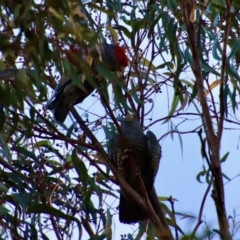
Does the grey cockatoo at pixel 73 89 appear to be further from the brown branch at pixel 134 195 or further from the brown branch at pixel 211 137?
the brown branch at pixel 211 137

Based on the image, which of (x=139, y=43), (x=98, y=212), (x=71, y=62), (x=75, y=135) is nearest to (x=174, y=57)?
(x=139, y=43)

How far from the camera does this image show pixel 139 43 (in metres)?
2.79

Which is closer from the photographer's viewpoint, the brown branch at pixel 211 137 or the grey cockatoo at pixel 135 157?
the brown branch at pixel 211 137

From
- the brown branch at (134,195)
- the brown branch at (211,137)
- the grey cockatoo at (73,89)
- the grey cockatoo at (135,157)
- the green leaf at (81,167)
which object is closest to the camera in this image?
the brown branch at (211,137)

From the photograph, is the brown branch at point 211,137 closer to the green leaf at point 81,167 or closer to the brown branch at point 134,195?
the brown branch at point 134,195

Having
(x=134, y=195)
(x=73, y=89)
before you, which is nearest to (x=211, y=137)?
(x=134, y=195)

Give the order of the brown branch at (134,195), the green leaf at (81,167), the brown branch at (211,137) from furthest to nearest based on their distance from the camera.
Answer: the green leaf at (81,167) < the brown branch at (134,195) < the brown branch at (211,137)

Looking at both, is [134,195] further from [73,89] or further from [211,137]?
[73,89]

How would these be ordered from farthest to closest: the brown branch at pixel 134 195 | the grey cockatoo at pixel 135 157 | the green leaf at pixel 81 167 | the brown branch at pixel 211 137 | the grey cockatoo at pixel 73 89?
the grey cockatoo at pixel 135 157
the grey cockatoo at pixel 73 89
the green leaf at pixel 81 167
the brown branch at pixel 134 195
the brown branch at pixel 211 137

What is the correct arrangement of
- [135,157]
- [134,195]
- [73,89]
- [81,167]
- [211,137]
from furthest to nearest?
[135,157] < [73,89] < [81,167] < [134,195] < [211,137]

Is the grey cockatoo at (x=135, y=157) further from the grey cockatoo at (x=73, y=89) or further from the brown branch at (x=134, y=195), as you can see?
the brown branch at (x=134, y=195)

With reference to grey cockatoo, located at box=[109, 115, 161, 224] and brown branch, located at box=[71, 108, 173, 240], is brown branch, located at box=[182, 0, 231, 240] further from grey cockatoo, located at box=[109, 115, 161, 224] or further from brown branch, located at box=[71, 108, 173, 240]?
grey cockatoo, located at box=[109, 115, 161, 224]

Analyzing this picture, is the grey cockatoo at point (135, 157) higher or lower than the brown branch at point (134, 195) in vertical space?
higher

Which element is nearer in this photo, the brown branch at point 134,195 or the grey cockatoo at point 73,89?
the brown branch at point 134,195
